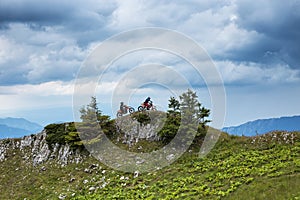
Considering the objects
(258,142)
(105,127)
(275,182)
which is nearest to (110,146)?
(105,127)

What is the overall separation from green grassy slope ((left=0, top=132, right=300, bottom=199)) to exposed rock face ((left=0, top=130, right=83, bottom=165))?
125cm

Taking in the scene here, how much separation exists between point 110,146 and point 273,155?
22702 millimetres

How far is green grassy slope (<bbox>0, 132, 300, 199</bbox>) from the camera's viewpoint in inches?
1109

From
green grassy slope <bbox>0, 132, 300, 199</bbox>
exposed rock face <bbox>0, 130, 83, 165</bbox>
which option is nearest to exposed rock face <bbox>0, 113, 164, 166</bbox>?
exposed rock face <bbox>0, 130, 83, 165</bbox>

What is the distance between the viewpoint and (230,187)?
2861 cm

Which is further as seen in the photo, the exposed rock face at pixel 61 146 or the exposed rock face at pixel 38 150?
the exposed rock face at pixel 38 150

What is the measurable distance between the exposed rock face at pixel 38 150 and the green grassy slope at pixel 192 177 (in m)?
1.25

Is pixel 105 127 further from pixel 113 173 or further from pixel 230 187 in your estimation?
pixel 230 187

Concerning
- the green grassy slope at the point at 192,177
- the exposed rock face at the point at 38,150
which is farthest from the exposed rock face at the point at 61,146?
the green grassy slope at the point at 192,177

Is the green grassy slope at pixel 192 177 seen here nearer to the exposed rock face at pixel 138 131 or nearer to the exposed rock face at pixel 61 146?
the exposed rock face at pixel 61 146

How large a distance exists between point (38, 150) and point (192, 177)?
91.7 feet

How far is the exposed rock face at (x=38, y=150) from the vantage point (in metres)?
47.3

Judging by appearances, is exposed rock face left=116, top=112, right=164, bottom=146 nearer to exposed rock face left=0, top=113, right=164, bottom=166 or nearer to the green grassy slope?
exposed rock face left=0, top=113, right=164, bottom=166

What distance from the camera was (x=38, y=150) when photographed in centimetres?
5088
